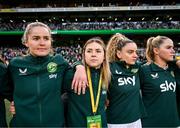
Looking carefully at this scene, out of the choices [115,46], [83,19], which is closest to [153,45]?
[115,46]

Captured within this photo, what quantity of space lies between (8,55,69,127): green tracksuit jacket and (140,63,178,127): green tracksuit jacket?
1.23m

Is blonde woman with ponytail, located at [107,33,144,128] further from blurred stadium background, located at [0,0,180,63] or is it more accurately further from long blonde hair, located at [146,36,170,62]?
blurred stadium background, located at [0,0,180,63]

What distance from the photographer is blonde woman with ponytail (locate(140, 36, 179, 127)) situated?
13.2 feet

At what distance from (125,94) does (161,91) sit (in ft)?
1.61

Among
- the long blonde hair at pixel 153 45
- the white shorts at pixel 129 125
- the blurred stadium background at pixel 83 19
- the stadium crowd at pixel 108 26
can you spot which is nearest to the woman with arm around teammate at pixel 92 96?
the white shorts at pixel 129 125

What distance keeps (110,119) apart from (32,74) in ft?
3.73

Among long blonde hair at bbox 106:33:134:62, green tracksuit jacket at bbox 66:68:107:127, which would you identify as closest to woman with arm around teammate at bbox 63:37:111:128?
green tracksuit jacket at bbox 66:68:107:127

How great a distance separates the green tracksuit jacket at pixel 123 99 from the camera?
3.85 meters

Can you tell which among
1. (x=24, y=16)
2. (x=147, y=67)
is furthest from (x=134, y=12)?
(x=147, y=67)

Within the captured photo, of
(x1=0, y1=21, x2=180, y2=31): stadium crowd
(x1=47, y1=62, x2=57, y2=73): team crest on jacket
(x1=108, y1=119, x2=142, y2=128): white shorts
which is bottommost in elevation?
(x1=0, y1=21, x2=180, y2=31): stadium crowd

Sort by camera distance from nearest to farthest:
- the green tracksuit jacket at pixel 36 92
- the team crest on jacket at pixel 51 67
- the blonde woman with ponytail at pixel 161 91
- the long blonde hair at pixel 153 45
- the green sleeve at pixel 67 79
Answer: the green tracksuit jacket at pixel 36 92
the team crest on jacket at pixel 51 67
the green sleeve at pixel 67 79
the blonde woman with ponytail at pixel 161 91
the long blonde hair at pixel 153 45

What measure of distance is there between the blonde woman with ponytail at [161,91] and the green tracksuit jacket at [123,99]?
23 centimetres

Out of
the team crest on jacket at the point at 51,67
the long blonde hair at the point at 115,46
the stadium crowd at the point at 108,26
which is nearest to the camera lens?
the team crest on jacket at the point at 51,67

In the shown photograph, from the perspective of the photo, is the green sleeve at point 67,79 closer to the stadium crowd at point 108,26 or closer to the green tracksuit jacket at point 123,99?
the green tracksuit jacket at point 123,99
